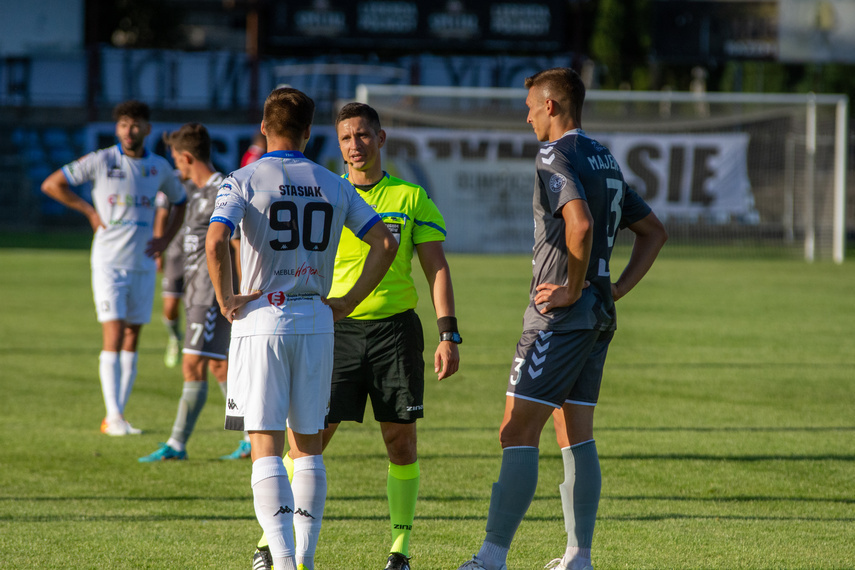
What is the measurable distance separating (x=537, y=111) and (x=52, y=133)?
1326 inches

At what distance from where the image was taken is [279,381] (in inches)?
157

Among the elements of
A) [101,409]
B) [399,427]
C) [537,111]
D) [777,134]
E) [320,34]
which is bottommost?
[101,409]

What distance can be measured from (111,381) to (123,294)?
2.26 feet

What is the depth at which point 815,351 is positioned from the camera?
39.6 ft

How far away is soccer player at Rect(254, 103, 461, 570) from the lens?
4.71 meters

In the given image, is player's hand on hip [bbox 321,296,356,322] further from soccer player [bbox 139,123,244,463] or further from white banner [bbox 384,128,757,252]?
white banner [bbox 384,128,757,252]

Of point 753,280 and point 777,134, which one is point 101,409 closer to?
point 753,280

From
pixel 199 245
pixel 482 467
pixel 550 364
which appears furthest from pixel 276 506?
pixel 199 245

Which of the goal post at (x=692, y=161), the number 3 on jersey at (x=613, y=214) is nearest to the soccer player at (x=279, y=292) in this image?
the number 3 on jersey at (x=613, y=214)

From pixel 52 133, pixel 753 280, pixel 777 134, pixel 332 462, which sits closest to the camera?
pixel 332 462

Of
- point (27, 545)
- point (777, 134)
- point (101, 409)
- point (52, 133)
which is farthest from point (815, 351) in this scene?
point (52, 133)

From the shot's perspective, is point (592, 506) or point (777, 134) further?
point (777, 134)

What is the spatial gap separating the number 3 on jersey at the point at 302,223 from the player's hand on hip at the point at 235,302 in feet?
0.69

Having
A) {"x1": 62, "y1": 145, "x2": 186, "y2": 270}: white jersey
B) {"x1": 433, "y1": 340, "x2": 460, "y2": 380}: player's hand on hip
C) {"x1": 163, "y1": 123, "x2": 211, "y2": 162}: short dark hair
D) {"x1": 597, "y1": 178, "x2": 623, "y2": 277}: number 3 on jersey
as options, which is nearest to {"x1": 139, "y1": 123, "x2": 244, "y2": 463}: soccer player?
{"x1": 163, "y1": 123, "x2": 211, "y2": 162}: short dark hair
